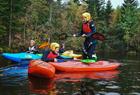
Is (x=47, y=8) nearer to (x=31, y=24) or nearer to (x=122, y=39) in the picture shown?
(x=31, y=24)

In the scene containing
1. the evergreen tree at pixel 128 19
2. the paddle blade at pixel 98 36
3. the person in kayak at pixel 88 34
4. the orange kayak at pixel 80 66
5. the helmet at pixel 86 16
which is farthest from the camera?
the evergreen tree at pixel 128 19

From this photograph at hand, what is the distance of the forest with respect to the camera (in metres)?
37.6

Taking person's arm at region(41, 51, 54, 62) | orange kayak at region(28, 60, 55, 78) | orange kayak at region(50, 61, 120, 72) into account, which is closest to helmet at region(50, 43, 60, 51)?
person's arm at region(41, 51, 54, 62)

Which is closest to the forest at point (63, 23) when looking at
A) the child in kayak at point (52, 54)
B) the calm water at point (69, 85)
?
the child in kayak at point (52, 54)

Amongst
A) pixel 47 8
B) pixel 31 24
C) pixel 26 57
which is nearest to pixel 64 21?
pixel 47 8

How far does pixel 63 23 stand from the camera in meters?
51.5

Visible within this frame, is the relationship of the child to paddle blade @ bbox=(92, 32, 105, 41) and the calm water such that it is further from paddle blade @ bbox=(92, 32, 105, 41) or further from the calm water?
paddle blade @ bbox=(92, 32, 105, 41)

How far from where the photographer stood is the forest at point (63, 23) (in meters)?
37.6

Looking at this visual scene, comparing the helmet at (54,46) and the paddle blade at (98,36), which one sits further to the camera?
the paddle blade at (98,36)

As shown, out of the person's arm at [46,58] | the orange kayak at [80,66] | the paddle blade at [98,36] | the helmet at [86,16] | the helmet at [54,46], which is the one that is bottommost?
the orange kayak at [80,66]

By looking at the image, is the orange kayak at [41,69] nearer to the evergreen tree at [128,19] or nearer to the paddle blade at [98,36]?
the paddle blade at [98,36]

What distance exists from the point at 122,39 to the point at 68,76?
4820 centimetres

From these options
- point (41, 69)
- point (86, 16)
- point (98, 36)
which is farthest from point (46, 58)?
point (86, 16)

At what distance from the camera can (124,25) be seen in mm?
60000
